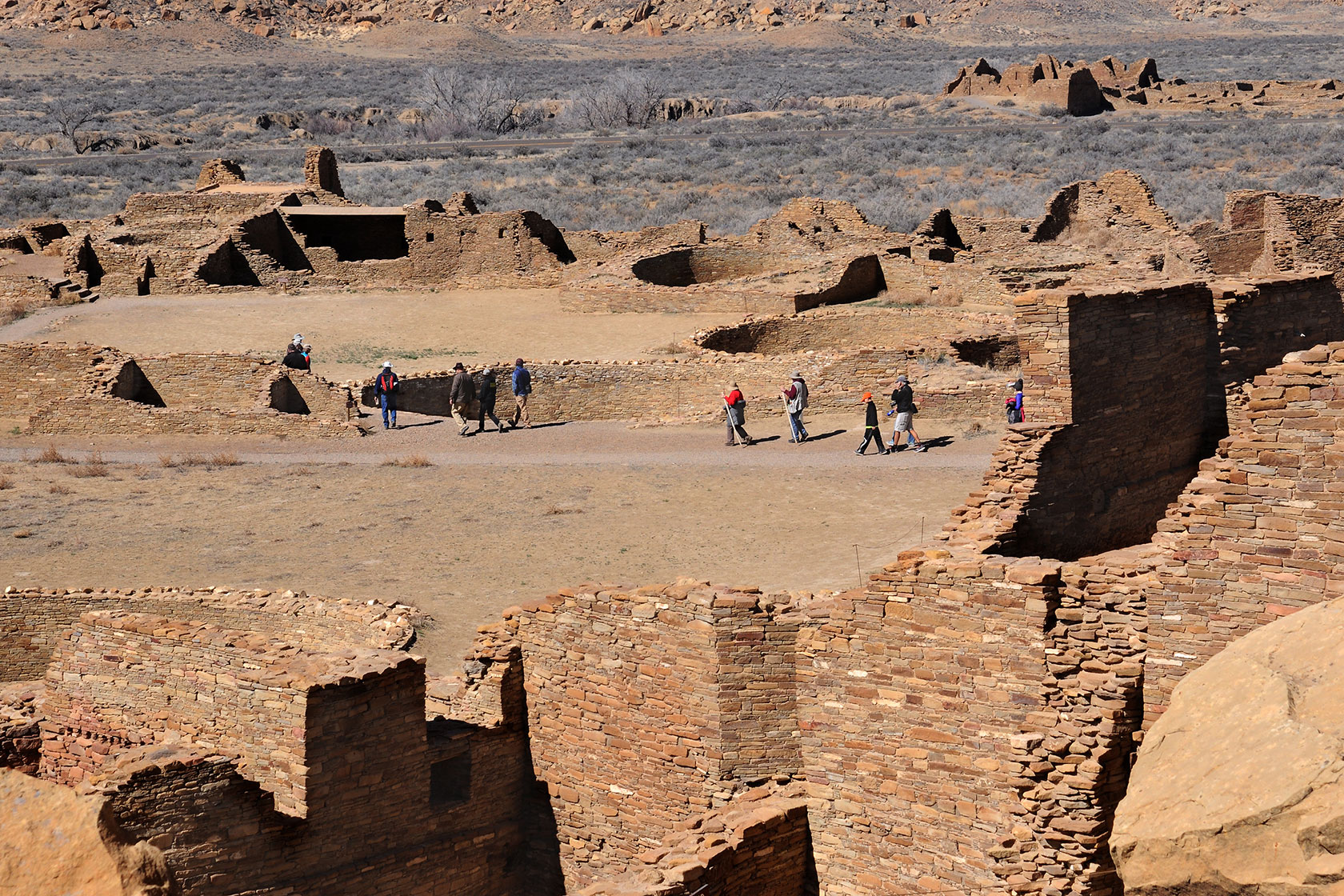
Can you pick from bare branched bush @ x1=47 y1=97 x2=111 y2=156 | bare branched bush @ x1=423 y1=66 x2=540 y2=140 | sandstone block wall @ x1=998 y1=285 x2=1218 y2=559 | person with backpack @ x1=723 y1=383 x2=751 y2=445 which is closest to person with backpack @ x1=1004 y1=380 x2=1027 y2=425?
person with backpack @ x1=723 y1=383 x2=751 y2=445

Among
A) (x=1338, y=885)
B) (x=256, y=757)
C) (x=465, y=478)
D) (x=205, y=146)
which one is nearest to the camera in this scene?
→ (x=1338, y=885)

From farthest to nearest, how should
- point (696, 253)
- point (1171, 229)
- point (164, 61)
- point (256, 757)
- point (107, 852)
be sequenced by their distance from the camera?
point (164, 61)
point (696, 253)
point (1171, 229)
point (256, 757)
point (107, 852)

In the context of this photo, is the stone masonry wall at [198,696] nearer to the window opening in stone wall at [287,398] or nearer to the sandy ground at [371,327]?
the window opening in stone wall at [287,398]

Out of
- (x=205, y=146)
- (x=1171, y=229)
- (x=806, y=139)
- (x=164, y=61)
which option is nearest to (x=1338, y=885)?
(x=1171, y=229)

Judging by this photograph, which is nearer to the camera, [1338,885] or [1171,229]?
[1338,885]

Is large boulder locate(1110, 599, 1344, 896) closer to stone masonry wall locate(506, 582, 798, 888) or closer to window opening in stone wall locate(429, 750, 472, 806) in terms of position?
stone masonry wall locate(506, 582, 798, 888)

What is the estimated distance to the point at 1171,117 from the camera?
66875 millimetres

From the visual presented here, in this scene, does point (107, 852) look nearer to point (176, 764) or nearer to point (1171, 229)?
point (176, 764)

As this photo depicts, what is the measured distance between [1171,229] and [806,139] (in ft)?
114

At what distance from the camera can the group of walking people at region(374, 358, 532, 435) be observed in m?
25.8

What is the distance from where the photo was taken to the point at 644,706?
12711mm

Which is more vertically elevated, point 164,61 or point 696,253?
point 164,61

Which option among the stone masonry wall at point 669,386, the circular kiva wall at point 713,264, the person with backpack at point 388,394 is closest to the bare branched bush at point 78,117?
the circular kiva wall at point 713,264

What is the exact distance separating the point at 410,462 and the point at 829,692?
12.6 m
